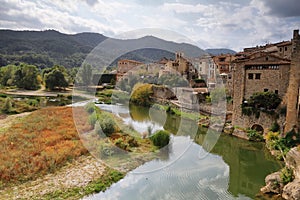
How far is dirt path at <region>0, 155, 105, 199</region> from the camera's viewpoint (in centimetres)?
742

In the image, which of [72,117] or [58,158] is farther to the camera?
[72,117]

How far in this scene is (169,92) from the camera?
90.9 feet

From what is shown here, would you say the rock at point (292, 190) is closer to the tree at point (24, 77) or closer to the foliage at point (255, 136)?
the foliage at point (255, 136)

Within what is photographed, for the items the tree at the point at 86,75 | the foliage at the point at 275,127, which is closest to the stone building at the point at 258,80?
the foliage at the point at 275,127

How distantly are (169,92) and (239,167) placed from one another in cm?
1717

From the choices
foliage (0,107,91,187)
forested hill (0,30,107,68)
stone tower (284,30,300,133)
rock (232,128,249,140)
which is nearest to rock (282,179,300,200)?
stone tower (284,30,300,133)

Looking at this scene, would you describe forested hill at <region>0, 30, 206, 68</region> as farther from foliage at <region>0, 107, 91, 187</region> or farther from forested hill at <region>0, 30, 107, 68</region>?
foliage at <region>0, 107, 91, 187</region>

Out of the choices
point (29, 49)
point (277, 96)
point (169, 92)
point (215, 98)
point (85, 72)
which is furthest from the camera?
point (29, 49)

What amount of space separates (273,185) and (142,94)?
20.5m

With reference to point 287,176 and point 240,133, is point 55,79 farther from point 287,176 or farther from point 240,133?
point 287,176

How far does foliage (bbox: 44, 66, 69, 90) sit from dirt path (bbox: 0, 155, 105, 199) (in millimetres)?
28374

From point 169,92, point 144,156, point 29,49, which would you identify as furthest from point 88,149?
point 29,49

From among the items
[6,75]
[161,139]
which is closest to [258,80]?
[161,139]

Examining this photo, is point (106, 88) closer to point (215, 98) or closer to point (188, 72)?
point (188, 72)
